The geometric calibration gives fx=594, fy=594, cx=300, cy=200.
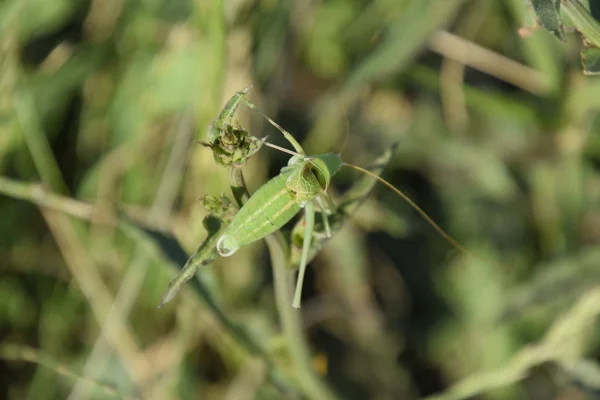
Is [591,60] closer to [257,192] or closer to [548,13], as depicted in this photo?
[548,13]

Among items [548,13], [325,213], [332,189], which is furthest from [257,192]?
[332,189]

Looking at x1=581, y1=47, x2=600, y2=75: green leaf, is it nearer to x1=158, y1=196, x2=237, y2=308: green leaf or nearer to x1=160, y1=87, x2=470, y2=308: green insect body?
x1=160, y1=87, x2=470, y2=308: green insect body

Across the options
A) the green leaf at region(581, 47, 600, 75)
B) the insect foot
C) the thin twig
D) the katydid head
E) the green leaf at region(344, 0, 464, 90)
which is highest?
the thin twig

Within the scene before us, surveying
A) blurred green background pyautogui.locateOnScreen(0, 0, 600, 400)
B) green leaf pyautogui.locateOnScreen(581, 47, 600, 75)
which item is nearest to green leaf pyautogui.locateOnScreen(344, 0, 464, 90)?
blurred green background pyautogui.locateOnScreen(0, 0, 600, 400)

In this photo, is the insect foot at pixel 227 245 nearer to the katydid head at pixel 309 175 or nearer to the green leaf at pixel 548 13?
the katydid head at pixel 309 175

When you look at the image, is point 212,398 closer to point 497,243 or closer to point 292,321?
point 292,321

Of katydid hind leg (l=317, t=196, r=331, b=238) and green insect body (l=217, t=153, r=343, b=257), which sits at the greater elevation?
katydid hind leg (l=317, t=196, r=331, b=238)

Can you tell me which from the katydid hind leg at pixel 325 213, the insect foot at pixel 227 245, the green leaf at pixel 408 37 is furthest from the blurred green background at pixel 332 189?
the insect foot at pixel 227 245
